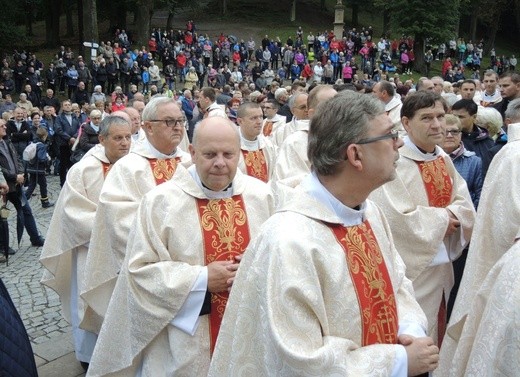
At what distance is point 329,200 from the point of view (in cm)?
236

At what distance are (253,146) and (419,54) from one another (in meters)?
31.4

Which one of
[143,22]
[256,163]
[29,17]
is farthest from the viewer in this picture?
[29,17]

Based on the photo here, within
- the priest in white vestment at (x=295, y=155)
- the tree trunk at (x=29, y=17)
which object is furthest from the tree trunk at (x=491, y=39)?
the priest in white vestment at (x=295, y=155)

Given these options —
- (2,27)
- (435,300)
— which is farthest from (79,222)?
(2,27)

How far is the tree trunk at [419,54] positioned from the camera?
35406 mm

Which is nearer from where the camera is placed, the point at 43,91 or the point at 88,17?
the point at 43,91

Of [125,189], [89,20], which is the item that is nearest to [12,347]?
[125,189]

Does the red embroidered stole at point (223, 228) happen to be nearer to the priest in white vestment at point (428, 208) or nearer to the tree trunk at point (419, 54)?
the priest in white vestment at point (428, 208)

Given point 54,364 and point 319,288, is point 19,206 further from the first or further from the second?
point 319,288

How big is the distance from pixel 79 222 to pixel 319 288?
3.34 m

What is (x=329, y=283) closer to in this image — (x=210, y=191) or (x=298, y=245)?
(x=298, y=245)

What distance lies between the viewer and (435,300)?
4.41 meters

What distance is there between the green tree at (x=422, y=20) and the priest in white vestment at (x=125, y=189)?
107 ft

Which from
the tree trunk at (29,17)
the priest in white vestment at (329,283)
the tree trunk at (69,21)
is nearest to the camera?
the priest in white vestment at (329,283)
